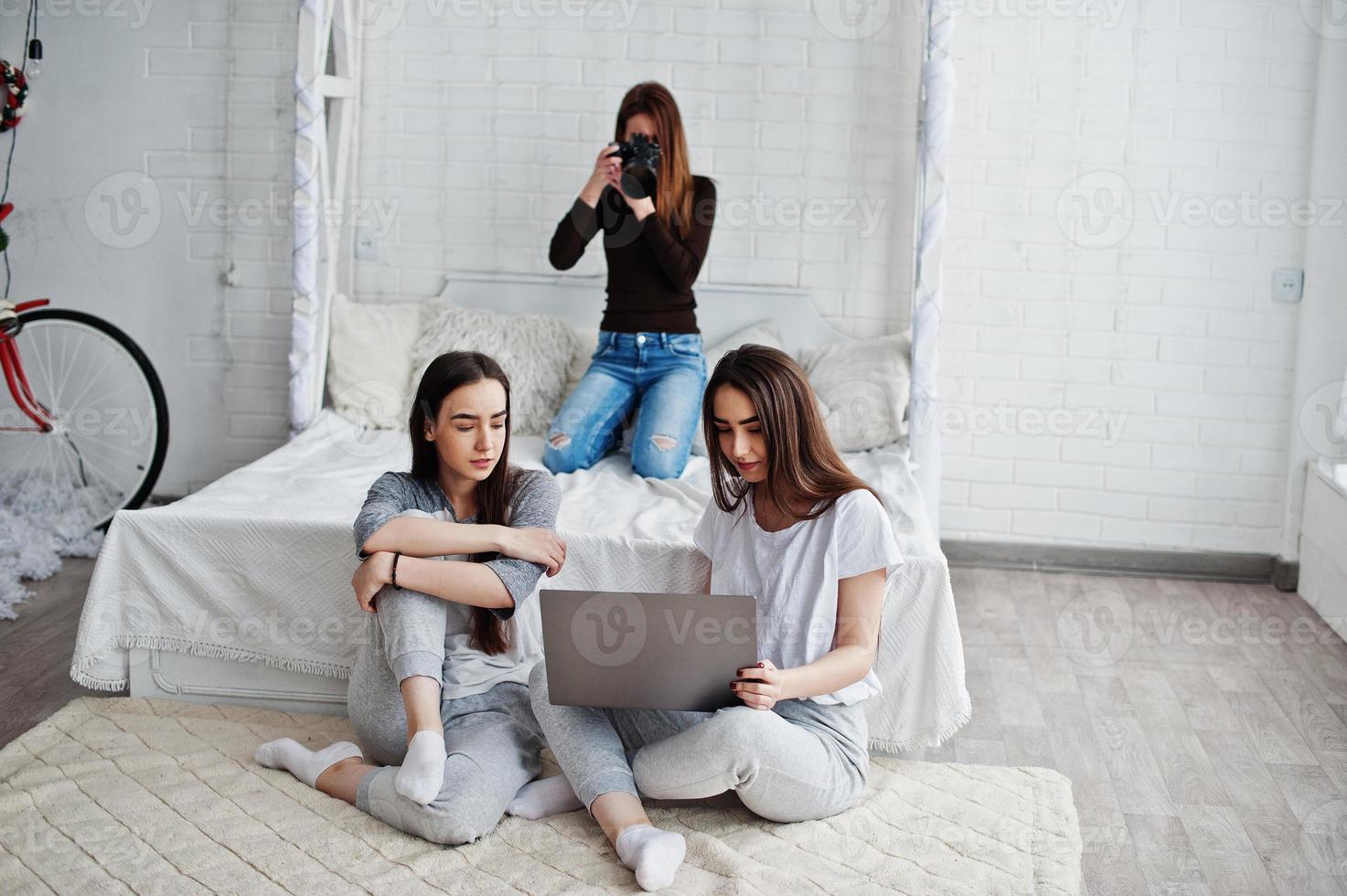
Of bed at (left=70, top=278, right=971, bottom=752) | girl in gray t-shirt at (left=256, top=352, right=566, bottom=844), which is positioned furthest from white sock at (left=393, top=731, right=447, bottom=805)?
bed at (left=70, top=278, right=971, bottom=752)

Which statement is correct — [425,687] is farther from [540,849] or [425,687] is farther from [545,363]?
[545,363]

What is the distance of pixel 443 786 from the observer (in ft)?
6.25

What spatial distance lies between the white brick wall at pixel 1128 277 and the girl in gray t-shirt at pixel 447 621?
5.72ft

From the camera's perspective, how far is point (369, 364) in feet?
10.9

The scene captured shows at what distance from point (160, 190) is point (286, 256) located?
0.40 meters

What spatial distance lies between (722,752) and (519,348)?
172cm

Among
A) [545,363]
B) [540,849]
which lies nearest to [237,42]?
[545,363]

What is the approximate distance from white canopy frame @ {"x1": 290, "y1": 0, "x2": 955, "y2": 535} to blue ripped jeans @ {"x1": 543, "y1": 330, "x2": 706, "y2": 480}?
558 millimetres

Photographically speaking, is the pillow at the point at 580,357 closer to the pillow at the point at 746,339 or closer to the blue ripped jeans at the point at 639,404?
the blue ripped jeans at the point at 639,404

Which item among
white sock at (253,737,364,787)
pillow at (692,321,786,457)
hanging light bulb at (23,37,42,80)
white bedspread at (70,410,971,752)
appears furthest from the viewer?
hanging light bulb at (23,37,42,80)

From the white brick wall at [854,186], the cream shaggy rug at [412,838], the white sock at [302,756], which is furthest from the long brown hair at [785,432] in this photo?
the white brick wall at [854,186]

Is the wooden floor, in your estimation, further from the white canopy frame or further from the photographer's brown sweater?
the photographer's brown sweater

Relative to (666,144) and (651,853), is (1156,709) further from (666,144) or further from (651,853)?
(666,144)

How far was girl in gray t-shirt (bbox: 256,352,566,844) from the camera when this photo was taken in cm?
194
